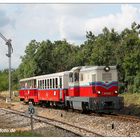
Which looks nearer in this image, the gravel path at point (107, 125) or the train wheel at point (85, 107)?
the gravel path at point (107, 125)

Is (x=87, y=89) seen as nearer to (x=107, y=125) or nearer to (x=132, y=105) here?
(x=132, y=105)

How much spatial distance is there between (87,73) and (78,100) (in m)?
1.75

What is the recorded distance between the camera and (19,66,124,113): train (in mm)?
25281

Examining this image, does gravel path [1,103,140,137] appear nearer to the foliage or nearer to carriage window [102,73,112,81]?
carriage window [102,73,112,81]

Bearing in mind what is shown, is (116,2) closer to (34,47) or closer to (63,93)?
(63,93)

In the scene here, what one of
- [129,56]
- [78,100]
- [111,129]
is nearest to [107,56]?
[129,56]

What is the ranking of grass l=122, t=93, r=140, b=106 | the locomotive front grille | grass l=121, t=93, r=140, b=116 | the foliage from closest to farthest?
the locomotive front grille → grass l=121, t=93, r=140, b=116 → grass l=122, t=93, r=140, b=106 → the foliage

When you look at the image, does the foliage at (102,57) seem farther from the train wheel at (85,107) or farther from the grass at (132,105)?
the train wheel at (85,107)

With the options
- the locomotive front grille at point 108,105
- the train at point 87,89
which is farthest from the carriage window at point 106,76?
the locomotive front grille at point 108,105

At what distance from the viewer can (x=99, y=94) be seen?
2558cm

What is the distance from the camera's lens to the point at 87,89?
26562 millimetres

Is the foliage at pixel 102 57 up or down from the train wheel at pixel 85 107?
up

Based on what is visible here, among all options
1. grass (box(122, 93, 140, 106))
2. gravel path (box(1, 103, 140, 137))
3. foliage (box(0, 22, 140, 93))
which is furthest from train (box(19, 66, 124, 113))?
foliage (box(0, 22, 140, 93))

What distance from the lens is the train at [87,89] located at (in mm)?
25281
